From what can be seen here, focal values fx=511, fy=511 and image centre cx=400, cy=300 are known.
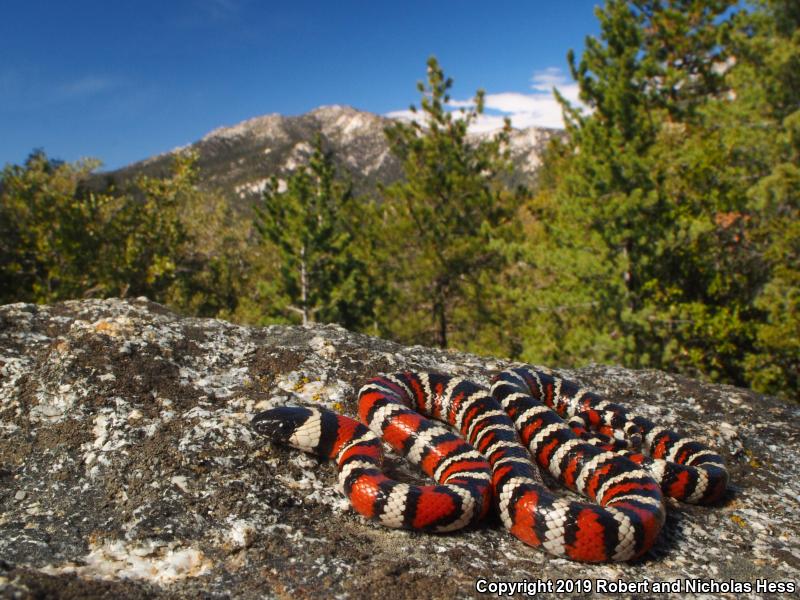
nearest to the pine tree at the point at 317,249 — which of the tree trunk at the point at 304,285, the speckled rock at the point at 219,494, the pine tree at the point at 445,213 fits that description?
the tree trunk at the point at 304,285

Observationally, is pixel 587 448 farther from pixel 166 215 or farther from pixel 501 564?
→ pixel 166 215

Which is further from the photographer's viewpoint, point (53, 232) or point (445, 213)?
point (53, 232)

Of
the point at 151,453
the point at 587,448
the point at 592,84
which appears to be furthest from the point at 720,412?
the point at 592,84

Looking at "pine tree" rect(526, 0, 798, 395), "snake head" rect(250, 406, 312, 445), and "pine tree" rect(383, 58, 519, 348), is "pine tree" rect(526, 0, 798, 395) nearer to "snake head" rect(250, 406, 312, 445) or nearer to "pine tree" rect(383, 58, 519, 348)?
"pine tree" rect(383, 58, 519, 348)
